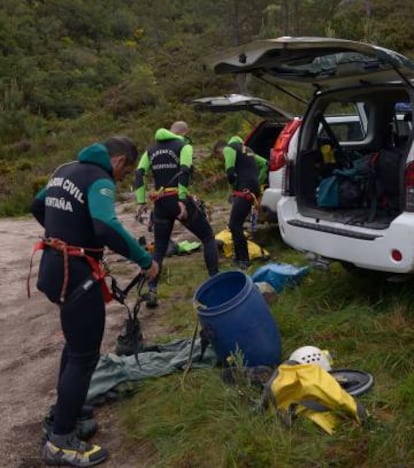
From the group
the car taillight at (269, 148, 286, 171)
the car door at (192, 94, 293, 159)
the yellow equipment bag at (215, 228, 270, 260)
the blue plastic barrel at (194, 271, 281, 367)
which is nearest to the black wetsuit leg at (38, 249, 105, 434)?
the blue plastic barrel at (194, 271, 281, 367)

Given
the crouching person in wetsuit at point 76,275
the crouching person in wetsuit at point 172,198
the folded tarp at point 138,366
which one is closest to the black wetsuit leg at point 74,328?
the crouching person in wetsuit at point 76,275

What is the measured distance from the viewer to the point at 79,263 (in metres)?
3.46

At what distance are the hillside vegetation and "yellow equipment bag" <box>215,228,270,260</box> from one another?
5.31m

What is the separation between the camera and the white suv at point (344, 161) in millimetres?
4156

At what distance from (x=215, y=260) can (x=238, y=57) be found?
2.44 m

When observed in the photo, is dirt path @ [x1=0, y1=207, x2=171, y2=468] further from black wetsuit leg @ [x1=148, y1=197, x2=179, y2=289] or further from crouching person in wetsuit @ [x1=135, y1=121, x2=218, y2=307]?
crouching person in wetsuit @ [x1=135, y1=121, x2=218, y2=307]

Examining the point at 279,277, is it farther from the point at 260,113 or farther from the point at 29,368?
the point at 260,113

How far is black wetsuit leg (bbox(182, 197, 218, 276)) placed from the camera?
6.27 meters

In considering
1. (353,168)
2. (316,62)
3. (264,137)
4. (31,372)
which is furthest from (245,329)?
(264,137)

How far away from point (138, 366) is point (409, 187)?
2074mm

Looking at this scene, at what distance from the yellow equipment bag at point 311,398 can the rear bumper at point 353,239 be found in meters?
1.14

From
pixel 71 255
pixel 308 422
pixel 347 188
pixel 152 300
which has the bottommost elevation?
pixel 152 300

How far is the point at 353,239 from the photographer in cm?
448

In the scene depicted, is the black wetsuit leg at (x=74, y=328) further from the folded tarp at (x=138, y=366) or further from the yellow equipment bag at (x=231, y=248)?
the yellow equipment bag at (x=231, y=248)
